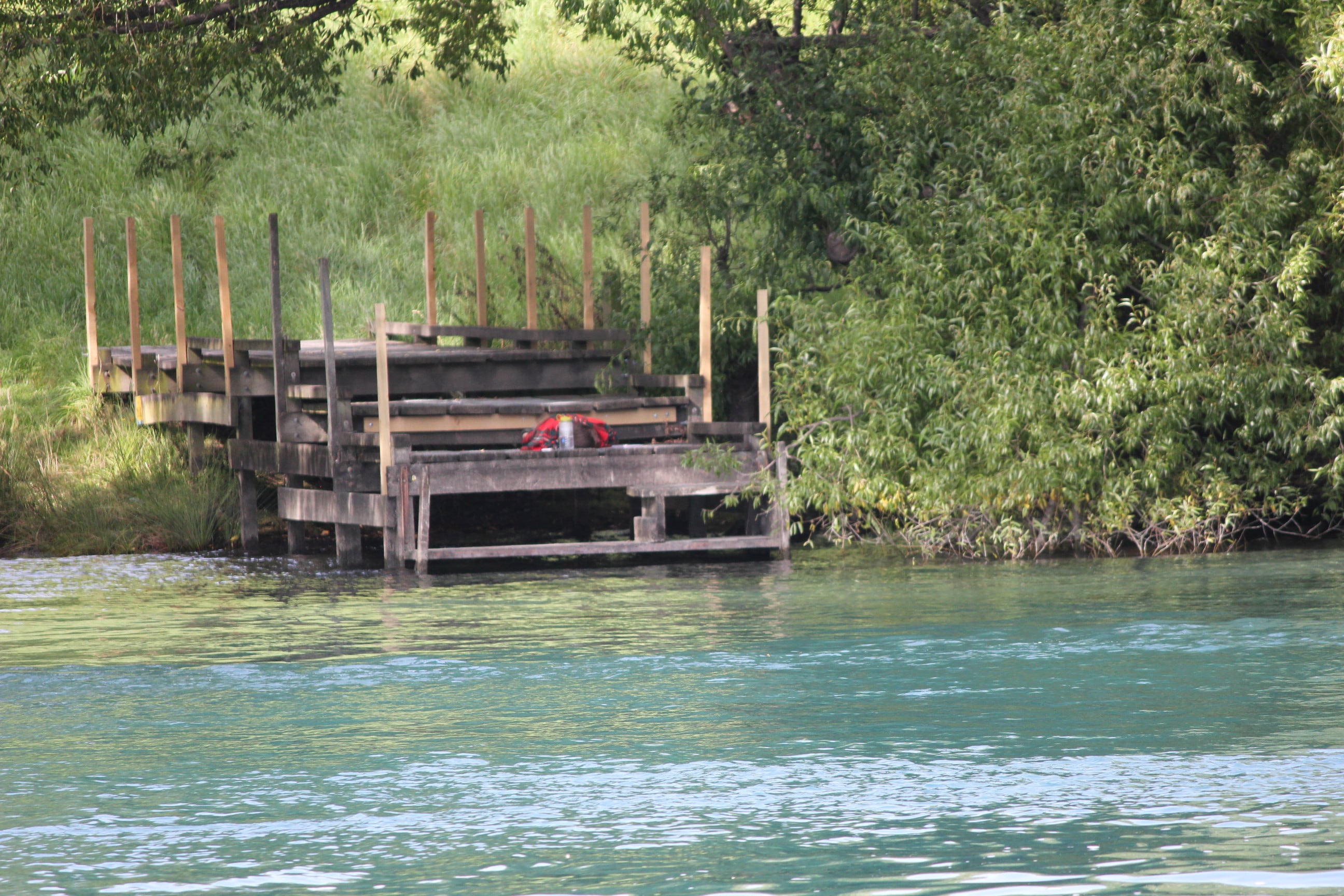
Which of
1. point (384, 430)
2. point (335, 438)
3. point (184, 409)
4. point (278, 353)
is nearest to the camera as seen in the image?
point (384, 430)

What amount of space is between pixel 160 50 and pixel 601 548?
27.1 feet

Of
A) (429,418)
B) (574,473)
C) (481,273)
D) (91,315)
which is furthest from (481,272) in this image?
(574,473)

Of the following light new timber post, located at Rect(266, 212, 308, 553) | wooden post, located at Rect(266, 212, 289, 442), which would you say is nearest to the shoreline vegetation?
light new timber post, located at Rect(266, 212, 308, 553)

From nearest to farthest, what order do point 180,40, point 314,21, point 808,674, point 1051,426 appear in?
point 808,674
point 1051,426
point 180,40
point 314,21

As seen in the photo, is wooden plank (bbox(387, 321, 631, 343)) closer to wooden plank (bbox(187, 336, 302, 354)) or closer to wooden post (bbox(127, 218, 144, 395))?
wooden plank (bbox(187, 336, 302, 354))

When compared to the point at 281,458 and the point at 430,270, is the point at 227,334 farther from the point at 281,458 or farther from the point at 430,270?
the point at 430,270

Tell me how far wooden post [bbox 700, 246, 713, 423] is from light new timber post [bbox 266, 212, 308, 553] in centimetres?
414

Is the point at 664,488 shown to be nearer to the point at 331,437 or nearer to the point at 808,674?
the point at 331,437

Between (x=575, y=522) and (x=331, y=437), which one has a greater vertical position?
(x=331, y=437)

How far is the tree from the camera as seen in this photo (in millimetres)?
19391

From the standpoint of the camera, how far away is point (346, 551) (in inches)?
691

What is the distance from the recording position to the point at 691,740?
916cm

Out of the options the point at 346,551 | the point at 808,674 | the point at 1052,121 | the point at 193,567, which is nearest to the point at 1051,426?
the point at 1052,121

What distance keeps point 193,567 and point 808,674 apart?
28.3 feet
